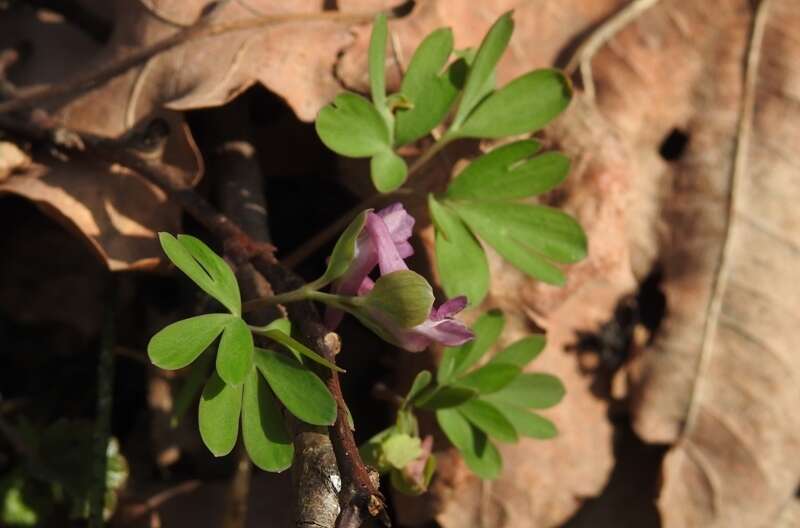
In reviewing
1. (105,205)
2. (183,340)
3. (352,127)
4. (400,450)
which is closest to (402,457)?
(400,450)

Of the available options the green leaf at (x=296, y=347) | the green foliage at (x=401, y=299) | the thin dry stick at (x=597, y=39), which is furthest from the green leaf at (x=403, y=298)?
the thin dry stick at (x=597, y=39)

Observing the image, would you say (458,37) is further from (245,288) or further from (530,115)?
(245,288)

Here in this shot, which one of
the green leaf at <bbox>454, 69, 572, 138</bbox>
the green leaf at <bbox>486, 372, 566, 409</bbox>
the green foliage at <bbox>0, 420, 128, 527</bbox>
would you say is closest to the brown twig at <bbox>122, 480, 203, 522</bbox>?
the green foliage at <bbox>0, 420, 128, 527</bbox>

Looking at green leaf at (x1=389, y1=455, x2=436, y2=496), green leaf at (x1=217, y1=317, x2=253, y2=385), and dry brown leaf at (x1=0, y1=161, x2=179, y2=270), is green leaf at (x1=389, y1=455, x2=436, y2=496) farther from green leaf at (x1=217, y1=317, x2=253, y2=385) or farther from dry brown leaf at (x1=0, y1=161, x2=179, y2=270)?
dry brown leaf at (x1=0, y1=161, x2=179, y2=270)

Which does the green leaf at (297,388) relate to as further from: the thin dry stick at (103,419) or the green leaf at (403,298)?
the thin dry stick at (103,419)

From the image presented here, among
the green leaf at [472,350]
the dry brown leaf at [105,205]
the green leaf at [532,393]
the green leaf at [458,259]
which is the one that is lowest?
the green leaf at [532,393]

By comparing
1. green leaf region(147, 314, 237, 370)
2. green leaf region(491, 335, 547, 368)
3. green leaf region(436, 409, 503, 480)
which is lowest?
green leaf region(436, 409, 503, 480)

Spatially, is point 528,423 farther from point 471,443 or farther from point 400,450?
point 400,450
